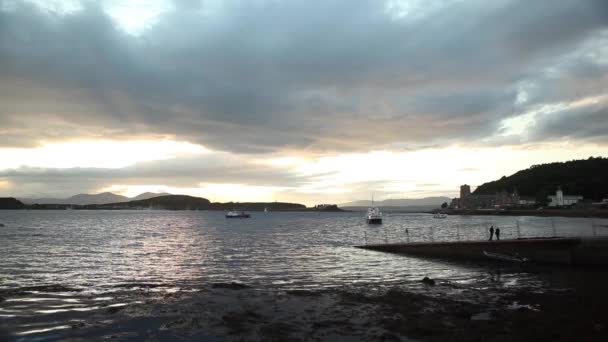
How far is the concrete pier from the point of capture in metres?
30.5

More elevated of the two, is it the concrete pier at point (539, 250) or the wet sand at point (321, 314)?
the concrete pier at point (539, 250)

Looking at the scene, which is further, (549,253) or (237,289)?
(549,253)

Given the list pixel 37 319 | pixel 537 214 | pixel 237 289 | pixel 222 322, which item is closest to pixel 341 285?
pixel 237 289

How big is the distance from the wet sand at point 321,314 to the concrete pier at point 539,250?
300 inches

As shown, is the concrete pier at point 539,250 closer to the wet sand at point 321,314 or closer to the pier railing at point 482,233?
the pier railing at point 482,233

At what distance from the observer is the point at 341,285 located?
80.5 ft

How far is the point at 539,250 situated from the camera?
3278 centimetres

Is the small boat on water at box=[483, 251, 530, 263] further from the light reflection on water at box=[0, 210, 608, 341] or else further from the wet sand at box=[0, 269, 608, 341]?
the wet sand at box=[0, 269, 608, 341]

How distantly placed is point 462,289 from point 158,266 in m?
23.9

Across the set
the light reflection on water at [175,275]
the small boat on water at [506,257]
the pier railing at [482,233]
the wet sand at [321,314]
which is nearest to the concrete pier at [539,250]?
the small boat on water at [506,257]

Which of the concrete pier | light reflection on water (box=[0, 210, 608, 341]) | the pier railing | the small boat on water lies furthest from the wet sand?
the pier railing

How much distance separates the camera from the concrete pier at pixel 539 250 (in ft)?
99.9

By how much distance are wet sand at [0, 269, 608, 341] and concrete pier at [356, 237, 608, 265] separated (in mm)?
7615

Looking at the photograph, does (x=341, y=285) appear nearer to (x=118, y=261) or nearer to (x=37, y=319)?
(x=37, y=319)
